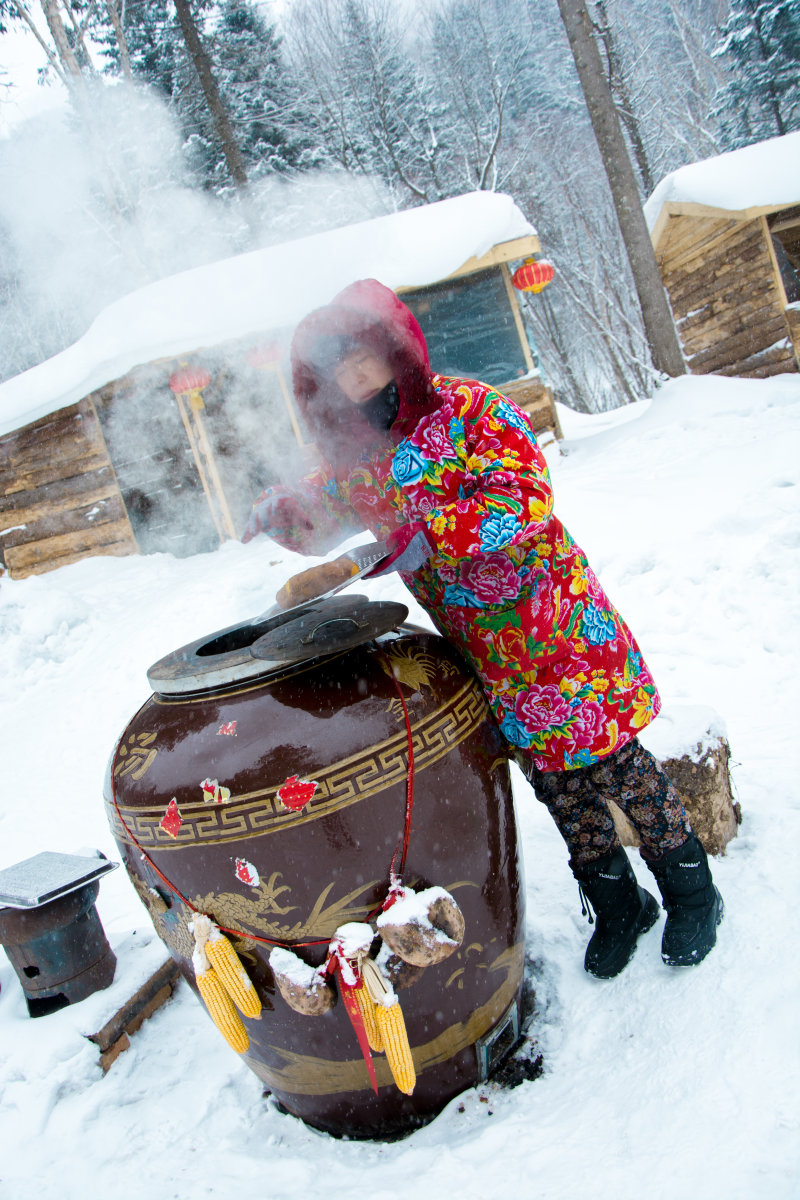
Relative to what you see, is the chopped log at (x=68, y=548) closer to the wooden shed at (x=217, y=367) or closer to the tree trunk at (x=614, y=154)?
the wooden shed at (x=217, y=367)

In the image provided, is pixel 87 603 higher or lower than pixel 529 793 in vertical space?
higher

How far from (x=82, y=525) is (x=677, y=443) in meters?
6.57

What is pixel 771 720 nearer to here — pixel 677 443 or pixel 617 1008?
pixel 617 1008

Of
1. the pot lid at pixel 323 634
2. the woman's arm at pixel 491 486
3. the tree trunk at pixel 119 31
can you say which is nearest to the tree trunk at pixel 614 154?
the tree trunk at pixel 119 31

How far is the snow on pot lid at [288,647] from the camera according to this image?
4.37 feet

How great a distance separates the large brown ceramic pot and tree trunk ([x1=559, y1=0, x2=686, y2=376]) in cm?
913

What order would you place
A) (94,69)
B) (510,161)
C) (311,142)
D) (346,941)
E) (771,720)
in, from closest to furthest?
(346,941), (771,720), (94,69), (311,142), (510,161)

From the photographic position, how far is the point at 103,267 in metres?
16.7

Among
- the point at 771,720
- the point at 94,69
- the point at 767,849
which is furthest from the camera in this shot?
the point at 94,69

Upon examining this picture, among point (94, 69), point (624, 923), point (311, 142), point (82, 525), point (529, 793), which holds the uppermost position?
point (94, 69)

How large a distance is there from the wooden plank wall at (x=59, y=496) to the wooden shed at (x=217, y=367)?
0.05 ft

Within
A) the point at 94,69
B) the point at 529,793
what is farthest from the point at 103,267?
the point at 529,793

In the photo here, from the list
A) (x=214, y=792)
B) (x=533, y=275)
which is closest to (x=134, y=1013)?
(x=214, y=792)

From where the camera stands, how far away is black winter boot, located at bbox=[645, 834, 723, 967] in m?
1.73
